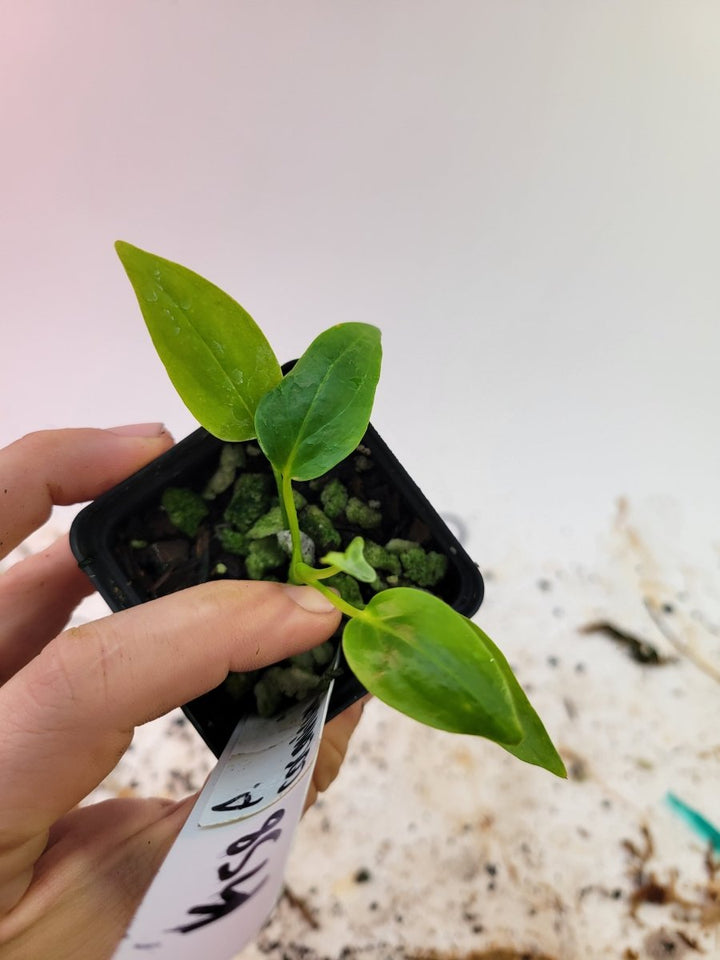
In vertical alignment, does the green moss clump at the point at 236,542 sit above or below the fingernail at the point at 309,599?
above

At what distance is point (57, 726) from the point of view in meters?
0.47

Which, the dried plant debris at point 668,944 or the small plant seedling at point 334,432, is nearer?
the small plant seedling at point 334,432

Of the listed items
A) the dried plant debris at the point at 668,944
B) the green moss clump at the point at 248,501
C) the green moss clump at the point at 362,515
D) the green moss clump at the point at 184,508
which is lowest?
the dried plant debris at the point at 668,944

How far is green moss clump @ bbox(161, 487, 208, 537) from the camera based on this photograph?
2.08ft

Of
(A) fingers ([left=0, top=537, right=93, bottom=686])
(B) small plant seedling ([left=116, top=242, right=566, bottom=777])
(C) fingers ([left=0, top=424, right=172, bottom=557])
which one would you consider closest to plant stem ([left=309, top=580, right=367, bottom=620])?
(B) small plant seedling ([left=116, top=242, right=566, bottom=777])

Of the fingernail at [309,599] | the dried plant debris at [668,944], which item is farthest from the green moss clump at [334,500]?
the dried plant debris at [668,944]

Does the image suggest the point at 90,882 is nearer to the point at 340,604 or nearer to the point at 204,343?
the point at 340,604

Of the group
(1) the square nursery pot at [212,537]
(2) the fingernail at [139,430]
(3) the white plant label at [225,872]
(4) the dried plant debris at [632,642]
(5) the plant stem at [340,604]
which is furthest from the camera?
(4) the dried plant debris at [632,642]

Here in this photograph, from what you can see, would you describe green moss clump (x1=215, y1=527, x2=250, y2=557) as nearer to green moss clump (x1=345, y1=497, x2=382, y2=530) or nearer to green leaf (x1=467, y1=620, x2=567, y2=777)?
green moss clump (x1=345, y1=497, x2=382, y2=530)

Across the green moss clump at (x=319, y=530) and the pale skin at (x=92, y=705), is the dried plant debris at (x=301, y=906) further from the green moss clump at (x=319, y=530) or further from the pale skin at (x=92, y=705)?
the green moss clump at (x=319, y=530)

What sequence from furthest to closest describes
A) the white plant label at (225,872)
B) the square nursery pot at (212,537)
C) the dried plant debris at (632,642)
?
the dried plant debris at (632,642), the square nursery pot at (212,537), the white plant label at (225,872)

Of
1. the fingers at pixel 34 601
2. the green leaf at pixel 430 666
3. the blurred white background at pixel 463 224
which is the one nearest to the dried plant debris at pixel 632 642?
the blurred white background at pixel 463 224

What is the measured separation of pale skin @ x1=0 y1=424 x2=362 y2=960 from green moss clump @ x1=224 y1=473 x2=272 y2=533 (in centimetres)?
11

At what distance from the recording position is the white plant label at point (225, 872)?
382 mm
